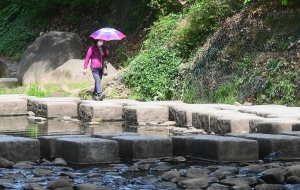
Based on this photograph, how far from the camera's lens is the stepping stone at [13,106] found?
1438cm

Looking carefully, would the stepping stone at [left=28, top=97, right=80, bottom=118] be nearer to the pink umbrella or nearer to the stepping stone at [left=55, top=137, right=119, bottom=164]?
the pink umbrella

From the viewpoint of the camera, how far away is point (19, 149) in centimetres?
754

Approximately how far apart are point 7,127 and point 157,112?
275 centimetres

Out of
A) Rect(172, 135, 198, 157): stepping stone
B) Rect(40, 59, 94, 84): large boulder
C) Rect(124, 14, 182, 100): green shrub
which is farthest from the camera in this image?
Rect(40, 59, 94, 84): large boulder

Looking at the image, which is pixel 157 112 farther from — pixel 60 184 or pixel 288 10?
pixel 60 184

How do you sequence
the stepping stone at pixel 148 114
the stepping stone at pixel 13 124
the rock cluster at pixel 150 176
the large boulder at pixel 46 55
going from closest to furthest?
the rock cluster at pixel 150 176, the stepping stone at pixel 13 124, the stepping stone at pixel 148 114, the large boulder at pixel 46 55

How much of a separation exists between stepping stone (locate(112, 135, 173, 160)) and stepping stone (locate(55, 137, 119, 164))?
0.20 meters

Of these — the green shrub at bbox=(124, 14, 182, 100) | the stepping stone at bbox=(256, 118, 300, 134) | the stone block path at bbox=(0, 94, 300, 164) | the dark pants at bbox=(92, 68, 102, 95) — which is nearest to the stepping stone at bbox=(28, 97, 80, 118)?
the stone block path at bbox=(0, 94, 300, 164)

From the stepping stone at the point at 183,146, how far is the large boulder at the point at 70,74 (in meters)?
13.2

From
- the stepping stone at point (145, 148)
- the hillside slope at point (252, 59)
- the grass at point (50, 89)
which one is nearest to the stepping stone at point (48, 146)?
the stepping stone at point (145, 148)

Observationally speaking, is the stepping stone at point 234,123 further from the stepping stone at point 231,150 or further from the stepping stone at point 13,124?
the stepping stone at point 13,124

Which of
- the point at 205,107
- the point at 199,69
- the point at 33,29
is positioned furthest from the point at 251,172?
the point at 33,29

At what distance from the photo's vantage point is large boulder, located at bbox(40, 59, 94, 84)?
21.0 meters

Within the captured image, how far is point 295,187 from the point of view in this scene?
592 centimetres
